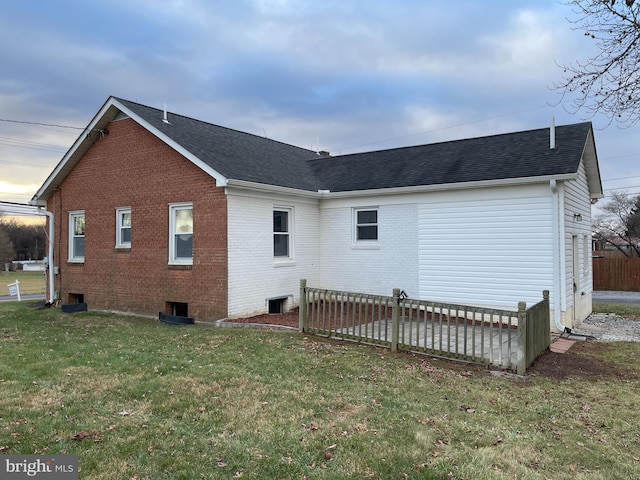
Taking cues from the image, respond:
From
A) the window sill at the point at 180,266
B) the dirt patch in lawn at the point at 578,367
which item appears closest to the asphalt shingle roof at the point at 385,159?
A: the window sill at the point at 180,266

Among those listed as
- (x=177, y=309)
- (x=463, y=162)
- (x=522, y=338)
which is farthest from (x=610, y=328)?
(x=177, y=309)

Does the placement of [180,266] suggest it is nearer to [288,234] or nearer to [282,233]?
[282,233]

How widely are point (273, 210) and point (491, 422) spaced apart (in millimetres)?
9054

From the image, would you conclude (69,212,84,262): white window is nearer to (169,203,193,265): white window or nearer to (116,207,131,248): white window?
(116,207,131,248): white window

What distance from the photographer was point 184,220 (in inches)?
483

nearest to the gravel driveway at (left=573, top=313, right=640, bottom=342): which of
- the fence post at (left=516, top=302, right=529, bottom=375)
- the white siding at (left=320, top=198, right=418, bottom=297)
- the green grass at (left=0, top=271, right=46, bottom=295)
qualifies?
the white siding at (left=320, top=198, right=418, bottom=297)

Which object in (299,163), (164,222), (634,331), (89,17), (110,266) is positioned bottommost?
(634,331)

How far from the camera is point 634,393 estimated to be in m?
6.25

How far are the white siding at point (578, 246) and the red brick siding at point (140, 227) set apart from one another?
29.4 ft

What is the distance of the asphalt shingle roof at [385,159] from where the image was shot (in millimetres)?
11359

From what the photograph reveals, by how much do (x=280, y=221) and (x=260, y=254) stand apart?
1579 millimetres

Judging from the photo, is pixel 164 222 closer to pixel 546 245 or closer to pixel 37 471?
pixel 37 471

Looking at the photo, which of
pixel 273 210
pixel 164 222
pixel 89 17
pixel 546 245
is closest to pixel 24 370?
pixel 164 222

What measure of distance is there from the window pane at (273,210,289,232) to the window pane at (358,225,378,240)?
2480mm
